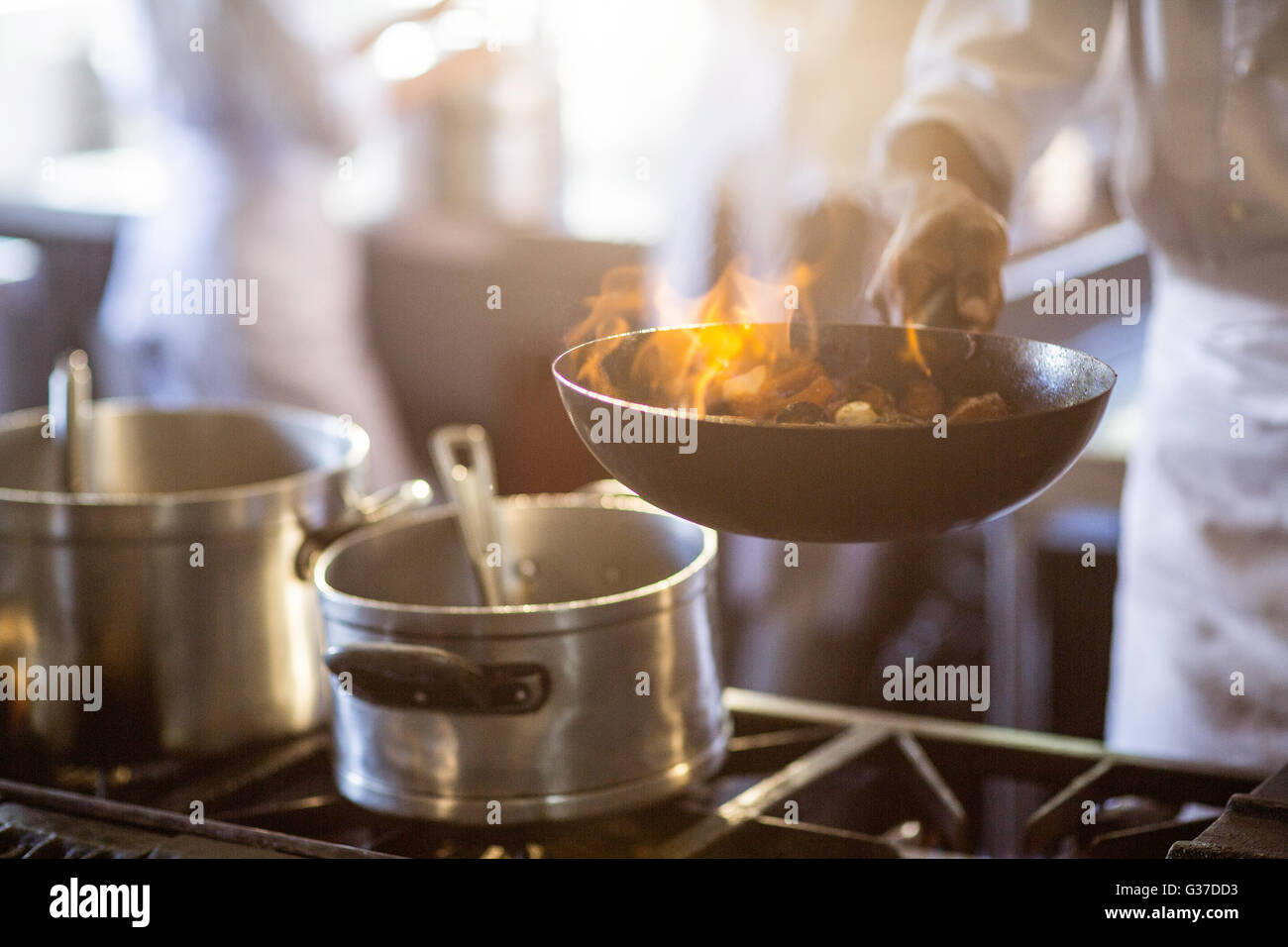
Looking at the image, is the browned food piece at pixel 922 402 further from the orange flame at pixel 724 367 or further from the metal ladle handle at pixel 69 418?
the metal ladle handle at pixel 69 418

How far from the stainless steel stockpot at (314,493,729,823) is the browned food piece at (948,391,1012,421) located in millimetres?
211

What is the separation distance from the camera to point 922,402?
2.59ft

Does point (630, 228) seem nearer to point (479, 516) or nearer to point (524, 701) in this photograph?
point (479, 516)

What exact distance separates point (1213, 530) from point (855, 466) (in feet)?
2.65

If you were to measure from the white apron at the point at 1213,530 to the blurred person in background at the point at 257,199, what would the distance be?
6.30 feet

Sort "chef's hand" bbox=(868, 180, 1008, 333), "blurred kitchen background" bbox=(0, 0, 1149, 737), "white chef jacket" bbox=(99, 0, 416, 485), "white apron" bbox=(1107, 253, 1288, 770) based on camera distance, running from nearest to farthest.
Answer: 1. "chef's hand" bbox=(868, 180, 1008, 333)
2. "white apron" bbox=(1107, 253, 1288, 770)
3. "blurred kitchen background" bbox=(0, 0, 1149, 737)
4. "white chef jacket" bbox=(99, 0, 416, 485)

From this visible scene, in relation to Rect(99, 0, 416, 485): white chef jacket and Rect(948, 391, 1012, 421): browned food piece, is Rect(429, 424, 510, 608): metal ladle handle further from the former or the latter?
Rect(99, 0, 416, 485): white chef jacket

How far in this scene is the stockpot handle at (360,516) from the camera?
0.99 metres

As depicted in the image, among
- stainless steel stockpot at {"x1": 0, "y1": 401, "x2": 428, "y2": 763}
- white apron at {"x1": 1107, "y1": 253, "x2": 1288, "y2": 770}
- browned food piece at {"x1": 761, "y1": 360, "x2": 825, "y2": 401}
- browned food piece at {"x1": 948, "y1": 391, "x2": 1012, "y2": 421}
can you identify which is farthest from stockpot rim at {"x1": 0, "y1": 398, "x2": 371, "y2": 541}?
white apron at {"x1": 1107, "y1": 253, "x2": 1288, "y2": 770}

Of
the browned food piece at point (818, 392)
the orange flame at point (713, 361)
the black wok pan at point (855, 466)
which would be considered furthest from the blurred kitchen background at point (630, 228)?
the black wok pan at point (855, 466)

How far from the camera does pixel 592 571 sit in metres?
1.00

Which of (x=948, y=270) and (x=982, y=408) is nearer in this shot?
(x=982, y=408)

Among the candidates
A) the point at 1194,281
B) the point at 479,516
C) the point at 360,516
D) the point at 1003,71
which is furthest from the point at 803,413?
the point at 1194,281

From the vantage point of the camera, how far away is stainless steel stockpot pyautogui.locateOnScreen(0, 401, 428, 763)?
936mm
